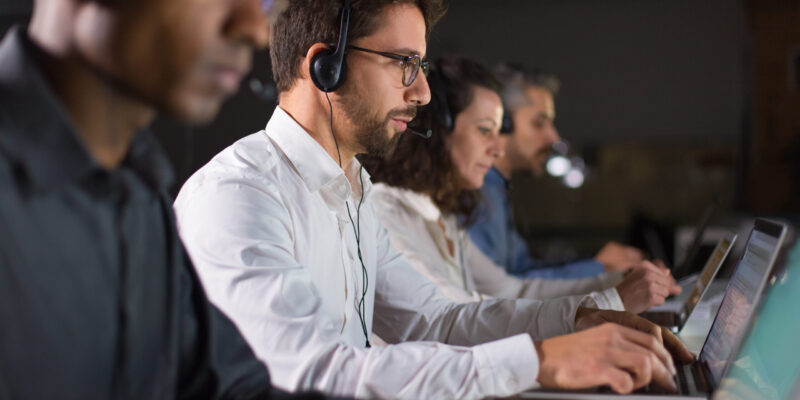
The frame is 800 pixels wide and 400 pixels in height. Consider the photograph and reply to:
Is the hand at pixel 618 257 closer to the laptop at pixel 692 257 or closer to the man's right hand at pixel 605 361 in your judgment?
the laptop at pixel 692 257

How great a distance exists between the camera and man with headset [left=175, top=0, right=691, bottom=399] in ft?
2.99

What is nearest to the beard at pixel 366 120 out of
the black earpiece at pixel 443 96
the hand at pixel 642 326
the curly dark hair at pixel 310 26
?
the curly dark hair at pixel 310 26

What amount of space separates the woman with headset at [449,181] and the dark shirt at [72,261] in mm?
1180

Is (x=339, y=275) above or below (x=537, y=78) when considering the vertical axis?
below

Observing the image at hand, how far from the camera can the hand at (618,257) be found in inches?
A: 99.9

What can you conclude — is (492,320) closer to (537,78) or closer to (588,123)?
(537,78)

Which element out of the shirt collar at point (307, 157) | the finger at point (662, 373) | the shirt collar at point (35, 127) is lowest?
the finger at point (662, 373)

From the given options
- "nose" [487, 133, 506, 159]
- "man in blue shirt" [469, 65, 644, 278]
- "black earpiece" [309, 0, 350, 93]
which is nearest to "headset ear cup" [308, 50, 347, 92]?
"black earpiece" [309, 0, 350, 93]

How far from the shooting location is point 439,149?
2.14 meters

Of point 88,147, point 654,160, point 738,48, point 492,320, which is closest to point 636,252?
point 492,320

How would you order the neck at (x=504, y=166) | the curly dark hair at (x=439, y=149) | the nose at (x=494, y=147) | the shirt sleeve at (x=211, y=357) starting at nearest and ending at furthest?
the shirt sleeve at (x=211, y=357), the curly dark hair at (x=439, y=149), the nose at (x=494, y=147), the neck at (x=504, y=166)

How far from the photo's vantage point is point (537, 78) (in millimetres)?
3232

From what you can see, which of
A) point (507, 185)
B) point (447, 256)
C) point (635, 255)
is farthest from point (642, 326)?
point (507, 185)

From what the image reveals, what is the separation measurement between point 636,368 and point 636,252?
181 cm
